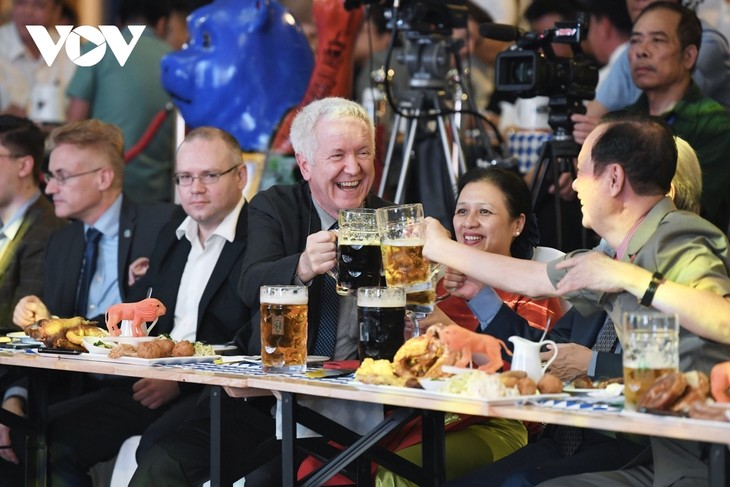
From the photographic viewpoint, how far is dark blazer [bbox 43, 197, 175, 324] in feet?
14.1

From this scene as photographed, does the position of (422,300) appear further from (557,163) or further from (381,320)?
(557,163)

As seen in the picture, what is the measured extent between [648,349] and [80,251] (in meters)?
2.64

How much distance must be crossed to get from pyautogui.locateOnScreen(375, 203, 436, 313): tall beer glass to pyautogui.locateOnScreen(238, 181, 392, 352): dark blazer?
0.52 meters

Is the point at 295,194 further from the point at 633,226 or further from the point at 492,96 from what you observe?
the point at 492,96

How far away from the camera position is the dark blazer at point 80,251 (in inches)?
169

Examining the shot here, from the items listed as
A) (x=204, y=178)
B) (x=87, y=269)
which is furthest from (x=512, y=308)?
(x=87, y=269)

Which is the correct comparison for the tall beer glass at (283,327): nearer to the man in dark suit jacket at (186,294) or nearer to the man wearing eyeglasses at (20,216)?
the man in dark suit jacket at (186,294)

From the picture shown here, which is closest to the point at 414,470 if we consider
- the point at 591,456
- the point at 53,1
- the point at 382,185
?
the point at 591,456

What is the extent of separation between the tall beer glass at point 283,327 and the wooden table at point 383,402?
57 millimetres

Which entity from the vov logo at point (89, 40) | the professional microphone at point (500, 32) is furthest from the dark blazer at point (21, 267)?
the professional microphone at point (500, 32)

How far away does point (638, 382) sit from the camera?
224 centimetres

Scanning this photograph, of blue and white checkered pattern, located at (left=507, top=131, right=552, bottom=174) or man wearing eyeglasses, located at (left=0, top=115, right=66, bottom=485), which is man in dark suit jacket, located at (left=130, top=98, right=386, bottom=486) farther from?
blue and white checkered pattern, located at (left=507, top=131, right=552, bottom=174)

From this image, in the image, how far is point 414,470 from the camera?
2855 mm

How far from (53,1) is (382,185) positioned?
275cm
